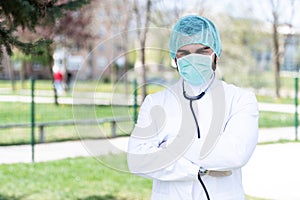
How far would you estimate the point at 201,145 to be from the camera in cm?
226

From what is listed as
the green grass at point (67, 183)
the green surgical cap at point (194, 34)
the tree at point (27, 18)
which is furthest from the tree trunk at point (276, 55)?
the green surgical cap at point (194, 34)

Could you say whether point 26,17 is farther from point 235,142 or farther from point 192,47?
point 235,142

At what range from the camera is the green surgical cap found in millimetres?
2309

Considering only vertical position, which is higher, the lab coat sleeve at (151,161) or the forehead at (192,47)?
the forehead at (192,47)

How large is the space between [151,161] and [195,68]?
414mm

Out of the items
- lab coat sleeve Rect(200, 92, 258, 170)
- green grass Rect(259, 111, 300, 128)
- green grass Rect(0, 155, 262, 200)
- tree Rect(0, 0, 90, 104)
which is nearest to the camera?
lab coat sleeve Rect(200, 92, 258, 170)

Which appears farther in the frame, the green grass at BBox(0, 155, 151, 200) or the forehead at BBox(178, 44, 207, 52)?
the green grass at BBox(0, 155, 151, 200)

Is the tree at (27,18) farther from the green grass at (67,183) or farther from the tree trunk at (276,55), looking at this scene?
the tree trunk at (276,55)

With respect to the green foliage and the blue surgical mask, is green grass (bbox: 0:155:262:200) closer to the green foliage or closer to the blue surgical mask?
the green foliage

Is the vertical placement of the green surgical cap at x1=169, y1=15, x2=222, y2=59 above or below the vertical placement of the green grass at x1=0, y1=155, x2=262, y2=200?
above

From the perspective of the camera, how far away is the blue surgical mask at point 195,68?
228cm

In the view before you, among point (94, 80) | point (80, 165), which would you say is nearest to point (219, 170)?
point (94, 80)

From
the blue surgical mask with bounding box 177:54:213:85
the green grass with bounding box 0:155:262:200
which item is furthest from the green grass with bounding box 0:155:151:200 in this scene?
the blue surgical mask with bounding box 177:54:213:85

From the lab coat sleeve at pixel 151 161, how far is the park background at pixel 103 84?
0.09 meters
